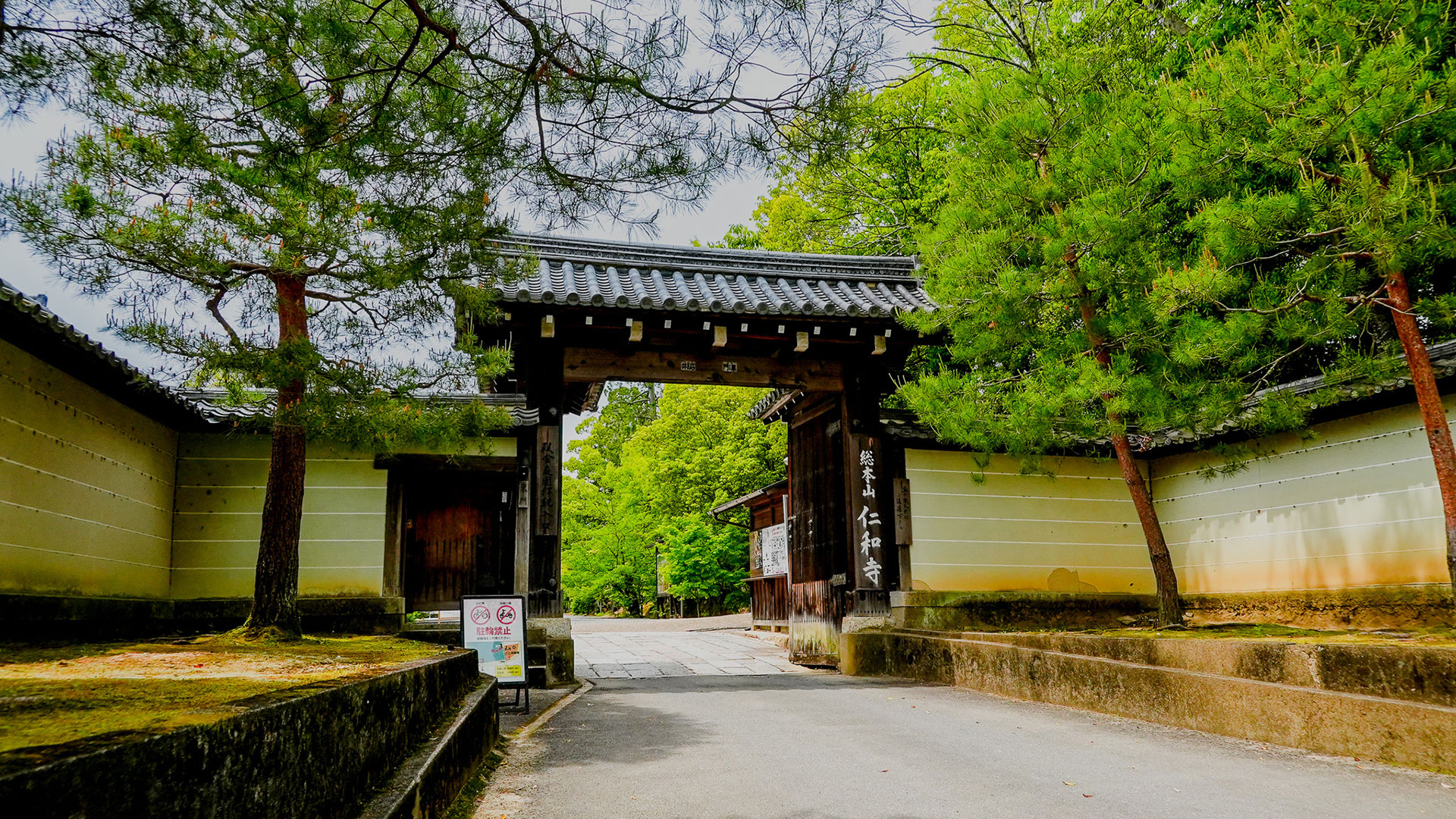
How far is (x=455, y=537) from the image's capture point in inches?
471

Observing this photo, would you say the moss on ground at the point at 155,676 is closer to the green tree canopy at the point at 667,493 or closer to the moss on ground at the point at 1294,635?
the moss on ground at the point at 1294,635

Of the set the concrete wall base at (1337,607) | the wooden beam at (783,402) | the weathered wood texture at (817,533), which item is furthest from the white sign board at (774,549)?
the concrete wall base at (1337,607)

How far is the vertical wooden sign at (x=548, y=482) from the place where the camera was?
33.0 ft

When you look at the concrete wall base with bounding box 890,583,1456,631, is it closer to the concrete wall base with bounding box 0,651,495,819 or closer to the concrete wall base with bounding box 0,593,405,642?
the concrete wall base with bounding box 0,593,405,642

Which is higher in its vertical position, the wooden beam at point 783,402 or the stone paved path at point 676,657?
the wooden beam at point 783,402

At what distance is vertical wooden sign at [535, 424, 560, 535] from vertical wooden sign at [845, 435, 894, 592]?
3.76 meters

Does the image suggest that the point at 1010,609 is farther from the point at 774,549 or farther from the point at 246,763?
the point at 246,763

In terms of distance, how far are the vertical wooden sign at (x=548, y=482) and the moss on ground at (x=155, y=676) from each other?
8.87 ft

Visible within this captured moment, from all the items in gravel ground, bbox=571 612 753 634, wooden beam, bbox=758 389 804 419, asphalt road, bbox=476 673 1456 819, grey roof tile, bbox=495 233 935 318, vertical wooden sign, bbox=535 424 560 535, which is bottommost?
gravel ground, bbox=571 612 753 634

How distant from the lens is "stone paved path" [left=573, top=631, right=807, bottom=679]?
1178cm

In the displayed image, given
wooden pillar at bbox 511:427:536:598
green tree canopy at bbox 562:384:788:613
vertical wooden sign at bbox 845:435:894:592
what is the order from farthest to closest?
1. green tree canopy at bbox 562:384:788:613
2. vertical wooden sign at bbox 845:435:894:592
3. wooden pillar at bbox 511:427:536:598

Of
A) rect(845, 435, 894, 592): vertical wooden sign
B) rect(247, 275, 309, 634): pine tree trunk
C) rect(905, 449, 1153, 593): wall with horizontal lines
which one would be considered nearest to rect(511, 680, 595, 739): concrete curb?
rect(247, 275, 309, 634): pine tree trunk

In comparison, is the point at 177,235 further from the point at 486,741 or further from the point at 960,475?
the point at 960,475

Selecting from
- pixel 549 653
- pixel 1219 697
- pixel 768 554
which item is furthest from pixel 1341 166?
pixel 768 554
